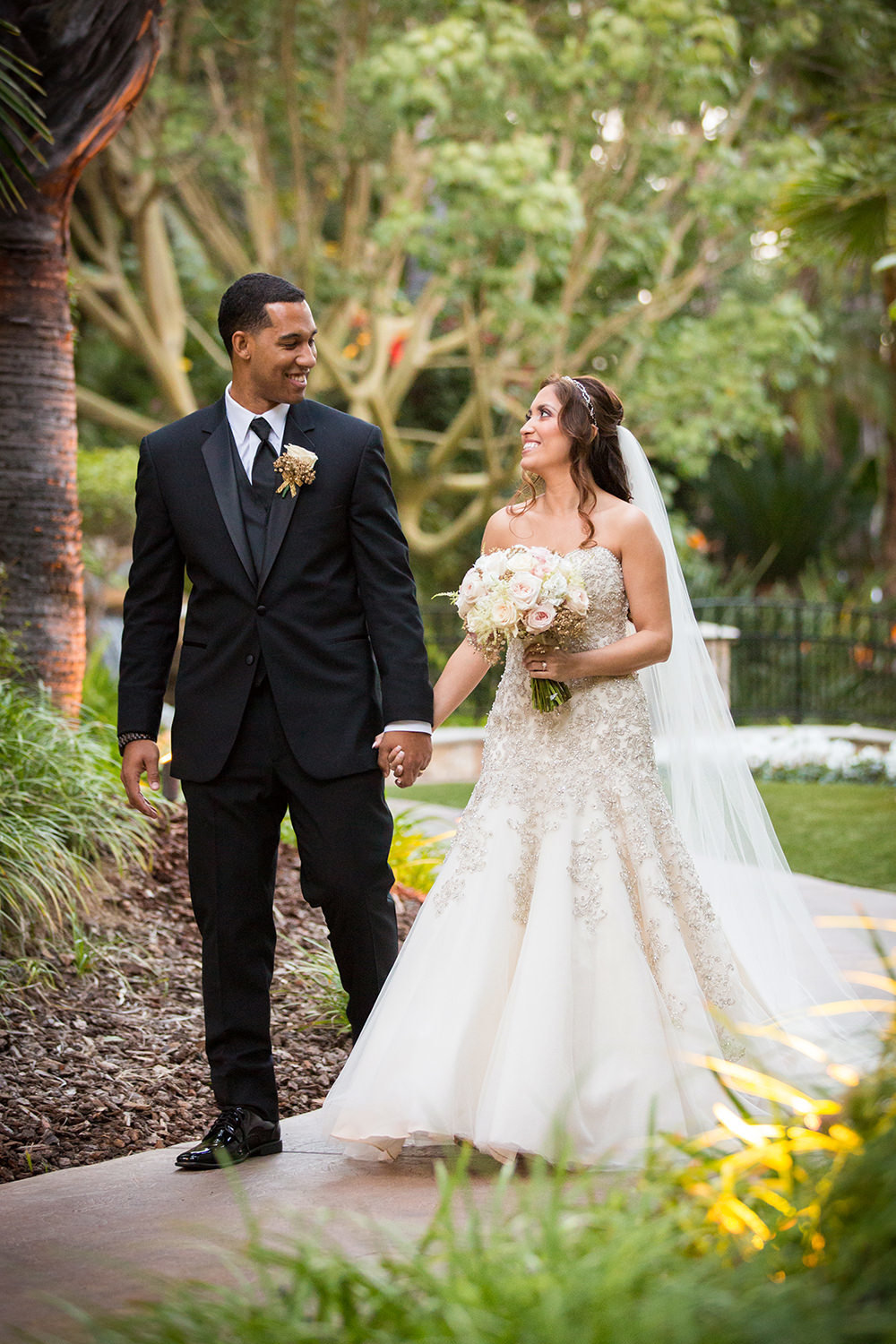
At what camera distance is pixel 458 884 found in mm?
3789

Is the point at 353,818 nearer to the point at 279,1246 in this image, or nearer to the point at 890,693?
the point at 279,1246

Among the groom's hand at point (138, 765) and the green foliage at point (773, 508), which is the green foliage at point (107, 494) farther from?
the green foliage at point (773, 508)

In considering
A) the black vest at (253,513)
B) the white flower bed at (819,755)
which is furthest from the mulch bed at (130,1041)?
the white flower bed at (819,755)

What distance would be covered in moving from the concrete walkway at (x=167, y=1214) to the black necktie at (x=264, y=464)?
176 cm

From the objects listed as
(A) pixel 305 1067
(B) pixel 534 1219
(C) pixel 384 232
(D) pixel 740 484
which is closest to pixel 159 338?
(C) pixel 384 232

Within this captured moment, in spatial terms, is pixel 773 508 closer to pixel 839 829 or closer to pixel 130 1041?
pixel 839 829

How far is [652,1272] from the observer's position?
202 centimetres

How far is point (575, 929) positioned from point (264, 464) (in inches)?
59.3

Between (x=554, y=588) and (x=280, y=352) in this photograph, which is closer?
(x=280, y=352)

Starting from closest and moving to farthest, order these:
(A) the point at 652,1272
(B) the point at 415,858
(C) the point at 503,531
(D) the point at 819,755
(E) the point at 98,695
Result: (A) the point at 652,1272
(C) the point at 503,531
(B) the point at 415,858
(E) the point at 98,695
(D) the point at 819,755

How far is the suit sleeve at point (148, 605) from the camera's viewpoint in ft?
12.6

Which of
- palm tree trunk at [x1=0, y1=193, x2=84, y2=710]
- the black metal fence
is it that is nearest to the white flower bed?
the black metal fence

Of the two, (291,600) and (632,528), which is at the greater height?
(632,528)

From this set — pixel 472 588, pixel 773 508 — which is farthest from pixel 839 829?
pixel 773 508
